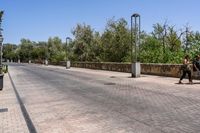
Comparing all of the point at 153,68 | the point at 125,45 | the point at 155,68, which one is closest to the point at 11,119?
the point at 155,68

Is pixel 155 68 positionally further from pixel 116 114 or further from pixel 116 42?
pixel 116 42

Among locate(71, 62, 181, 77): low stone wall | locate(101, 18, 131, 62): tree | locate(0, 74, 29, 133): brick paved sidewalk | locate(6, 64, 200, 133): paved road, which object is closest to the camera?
locate(6, 64, 200, 133): paved road

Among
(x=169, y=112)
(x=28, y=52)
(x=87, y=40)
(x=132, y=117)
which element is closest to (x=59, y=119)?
(x=132, y=117)

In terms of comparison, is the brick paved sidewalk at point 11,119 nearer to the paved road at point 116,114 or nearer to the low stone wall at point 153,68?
the paved road at point 116,114

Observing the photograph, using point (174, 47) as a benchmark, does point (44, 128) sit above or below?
below

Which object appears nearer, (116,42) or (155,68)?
(155,68)

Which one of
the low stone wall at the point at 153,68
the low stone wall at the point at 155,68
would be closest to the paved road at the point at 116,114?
the low stone wall at the point at 155,68

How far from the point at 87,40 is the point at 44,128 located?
231 ft

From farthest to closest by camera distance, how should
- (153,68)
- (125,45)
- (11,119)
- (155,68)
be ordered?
(125,45), (153,68), (155,68), (11,119)

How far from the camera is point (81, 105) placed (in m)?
12.4

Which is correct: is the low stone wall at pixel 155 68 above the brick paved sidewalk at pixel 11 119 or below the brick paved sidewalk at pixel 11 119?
above

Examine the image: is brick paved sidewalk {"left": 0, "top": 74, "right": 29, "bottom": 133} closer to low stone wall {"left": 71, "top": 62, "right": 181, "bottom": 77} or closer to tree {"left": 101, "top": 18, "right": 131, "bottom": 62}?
Answer: low stone wall {"left": 71, "top": 62, "right": 181, "bottom": 77}

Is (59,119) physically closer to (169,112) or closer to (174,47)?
(169,112)

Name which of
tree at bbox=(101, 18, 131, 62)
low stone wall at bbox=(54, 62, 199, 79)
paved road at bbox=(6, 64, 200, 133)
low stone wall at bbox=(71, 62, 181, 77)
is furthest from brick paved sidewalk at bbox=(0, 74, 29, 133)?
tree at bbox=(101, 18, 131, 62)
